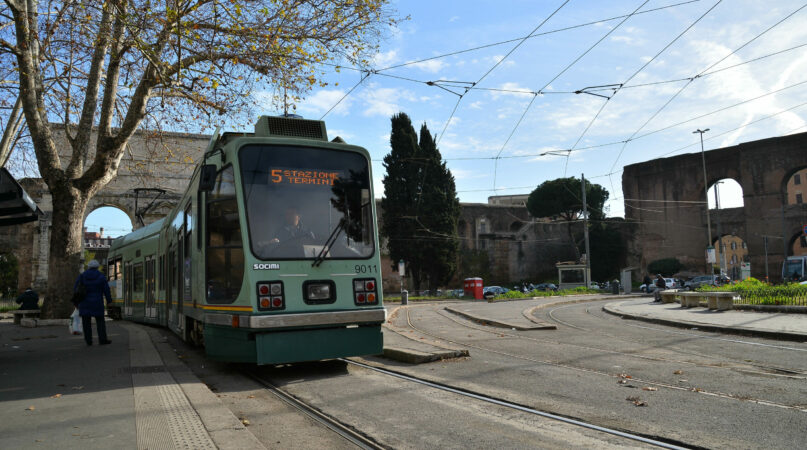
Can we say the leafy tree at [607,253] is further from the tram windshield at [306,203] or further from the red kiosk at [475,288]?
the tram windshield at [306,203]

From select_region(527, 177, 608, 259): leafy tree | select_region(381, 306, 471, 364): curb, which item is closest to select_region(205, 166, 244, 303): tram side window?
select_region(381, 306, 471, 364): curb

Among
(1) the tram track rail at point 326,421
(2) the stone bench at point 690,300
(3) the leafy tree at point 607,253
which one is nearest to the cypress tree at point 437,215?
(3) the leafy tree at point 607,253

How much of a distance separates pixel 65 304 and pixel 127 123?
5079 mm

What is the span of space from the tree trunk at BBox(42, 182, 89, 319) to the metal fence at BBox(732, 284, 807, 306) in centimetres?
1913

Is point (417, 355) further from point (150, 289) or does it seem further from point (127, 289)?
point (127, 289)

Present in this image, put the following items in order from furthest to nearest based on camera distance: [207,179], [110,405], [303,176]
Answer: [303,176] → [207,179] → [110,405]

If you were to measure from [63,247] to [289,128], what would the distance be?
10441mm

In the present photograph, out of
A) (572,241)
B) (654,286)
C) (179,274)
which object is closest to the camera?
(179,274)

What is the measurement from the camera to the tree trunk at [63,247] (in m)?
14.9

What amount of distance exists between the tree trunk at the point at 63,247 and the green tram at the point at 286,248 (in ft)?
29.9

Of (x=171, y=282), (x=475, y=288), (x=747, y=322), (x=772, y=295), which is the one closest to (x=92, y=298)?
(x=171, y=282)

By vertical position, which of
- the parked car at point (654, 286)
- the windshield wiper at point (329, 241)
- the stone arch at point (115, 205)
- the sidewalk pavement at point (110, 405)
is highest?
the stone arch at point (115, 205)

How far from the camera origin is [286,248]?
6.77 metres

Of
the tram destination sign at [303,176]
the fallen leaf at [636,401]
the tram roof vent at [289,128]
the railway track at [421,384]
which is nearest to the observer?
the railway track at [421,384]
